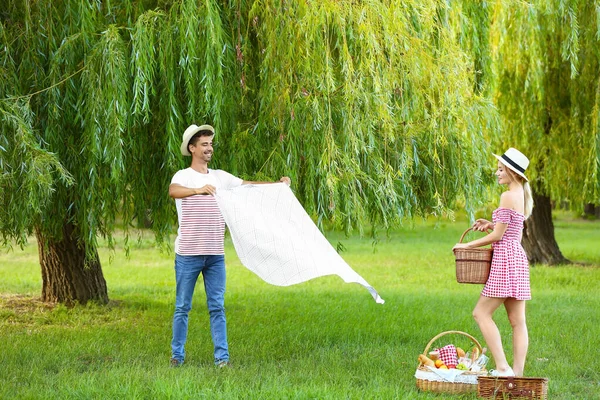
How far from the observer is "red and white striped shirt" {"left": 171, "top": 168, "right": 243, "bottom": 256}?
21.0 feet

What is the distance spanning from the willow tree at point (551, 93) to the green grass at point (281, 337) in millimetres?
1675

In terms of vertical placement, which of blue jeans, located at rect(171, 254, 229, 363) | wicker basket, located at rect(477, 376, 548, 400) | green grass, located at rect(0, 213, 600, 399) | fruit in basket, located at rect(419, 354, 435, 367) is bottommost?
green grass, located at rect(0, 213, 600, 399)

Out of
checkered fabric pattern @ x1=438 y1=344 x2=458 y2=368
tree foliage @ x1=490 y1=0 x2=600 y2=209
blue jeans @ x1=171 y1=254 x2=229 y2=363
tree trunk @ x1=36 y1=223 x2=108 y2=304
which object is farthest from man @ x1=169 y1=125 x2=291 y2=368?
tree foliage @ x1=490 y1=0 x2=600 y2=209

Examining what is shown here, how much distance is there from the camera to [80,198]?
25.4ft

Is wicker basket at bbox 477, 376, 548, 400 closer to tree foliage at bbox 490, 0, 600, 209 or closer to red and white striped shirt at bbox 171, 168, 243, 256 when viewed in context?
red and white striped shirt at bbox 171, 168, 243, 256

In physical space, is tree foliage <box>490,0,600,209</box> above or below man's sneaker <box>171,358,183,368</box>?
above

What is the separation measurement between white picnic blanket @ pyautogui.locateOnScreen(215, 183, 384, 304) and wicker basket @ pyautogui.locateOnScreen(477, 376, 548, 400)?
1380 mm

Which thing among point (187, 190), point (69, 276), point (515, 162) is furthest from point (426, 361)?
point (69, 276)

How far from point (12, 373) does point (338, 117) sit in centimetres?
320

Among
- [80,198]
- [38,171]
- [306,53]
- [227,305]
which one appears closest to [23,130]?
[38,171]

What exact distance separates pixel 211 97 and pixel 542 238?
35.9 feet

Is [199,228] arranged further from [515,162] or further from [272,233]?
[515,162]

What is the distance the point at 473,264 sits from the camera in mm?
6035

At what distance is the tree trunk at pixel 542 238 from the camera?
16.7 metres
